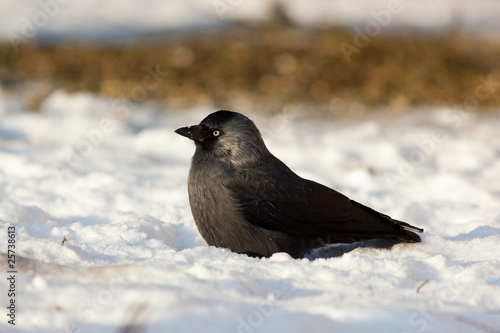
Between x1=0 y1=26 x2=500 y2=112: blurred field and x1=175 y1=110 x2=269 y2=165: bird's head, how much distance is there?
378 cm

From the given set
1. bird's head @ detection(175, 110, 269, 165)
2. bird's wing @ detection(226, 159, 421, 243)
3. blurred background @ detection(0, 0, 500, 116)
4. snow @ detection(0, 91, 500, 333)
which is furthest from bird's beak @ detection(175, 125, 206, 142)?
blurred background @ detection(0, 0, 500, 116)

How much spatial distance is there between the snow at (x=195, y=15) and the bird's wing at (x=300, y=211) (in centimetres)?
654

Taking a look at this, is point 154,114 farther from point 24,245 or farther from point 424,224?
point 24,245

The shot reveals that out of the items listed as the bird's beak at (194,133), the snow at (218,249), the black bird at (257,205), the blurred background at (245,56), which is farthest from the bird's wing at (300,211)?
the blurred background at (245,56)

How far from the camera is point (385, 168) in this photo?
19.9 ft

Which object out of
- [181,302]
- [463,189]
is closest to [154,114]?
[463,189]

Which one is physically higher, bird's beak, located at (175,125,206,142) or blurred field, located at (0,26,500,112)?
blurred field, located at (0,26,500,112)

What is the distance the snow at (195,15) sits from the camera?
31.0ft

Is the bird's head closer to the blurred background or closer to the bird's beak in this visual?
the bird's beak

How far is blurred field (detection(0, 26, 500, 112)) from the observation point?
814 cm

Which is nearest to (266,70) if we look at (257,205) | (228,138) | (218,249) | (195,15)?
(195,15)

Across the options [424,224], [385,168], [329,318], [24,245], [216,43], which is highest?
[216,43]

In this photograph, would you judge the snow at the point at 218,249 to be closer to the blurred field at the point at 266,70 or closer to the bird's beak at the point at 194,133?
the blurred field at the point at 266,70

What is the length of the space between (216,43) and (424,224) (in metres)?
5.81
